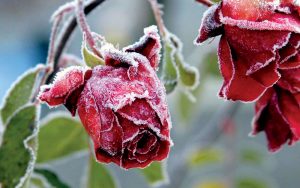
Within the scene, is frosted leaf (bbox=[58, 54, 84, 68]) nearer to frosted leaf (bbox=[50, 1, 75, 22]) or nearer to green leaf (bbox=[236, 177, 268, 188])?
frosted leaf (bbox=[50, 1, 75, 22])

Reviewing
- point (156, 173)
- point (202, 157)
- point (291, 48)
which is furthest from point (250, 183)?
point (291, 48)

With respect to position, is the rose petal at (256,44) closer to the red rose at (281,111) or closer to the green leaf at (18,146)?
the red rose at (281,111)

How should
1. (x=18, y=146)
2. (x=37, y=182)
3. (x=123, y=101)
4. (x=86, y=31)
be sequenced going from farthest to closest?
(x=37, y=182)
(x=18, y=146)
(x=86, y=31)
(x=123, y=101)

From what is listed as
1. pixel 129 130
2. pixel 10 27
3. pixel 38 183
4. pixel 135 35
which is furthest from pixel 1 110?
pixel 10 27

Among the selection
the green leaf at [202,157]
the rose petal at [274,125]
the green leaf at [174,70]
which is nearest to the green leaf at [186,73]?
the green leaf at [174,70]

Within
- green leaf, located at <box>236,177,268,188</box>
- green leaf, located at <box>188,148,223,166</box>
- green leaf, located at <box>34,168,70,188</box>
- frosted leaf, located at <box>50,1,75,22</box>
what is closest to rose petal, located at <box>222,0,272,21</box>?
frosted leaf, located at <box>50,1,75,22</box>

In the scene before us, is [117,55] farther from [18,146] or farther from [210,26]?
[18,146]
